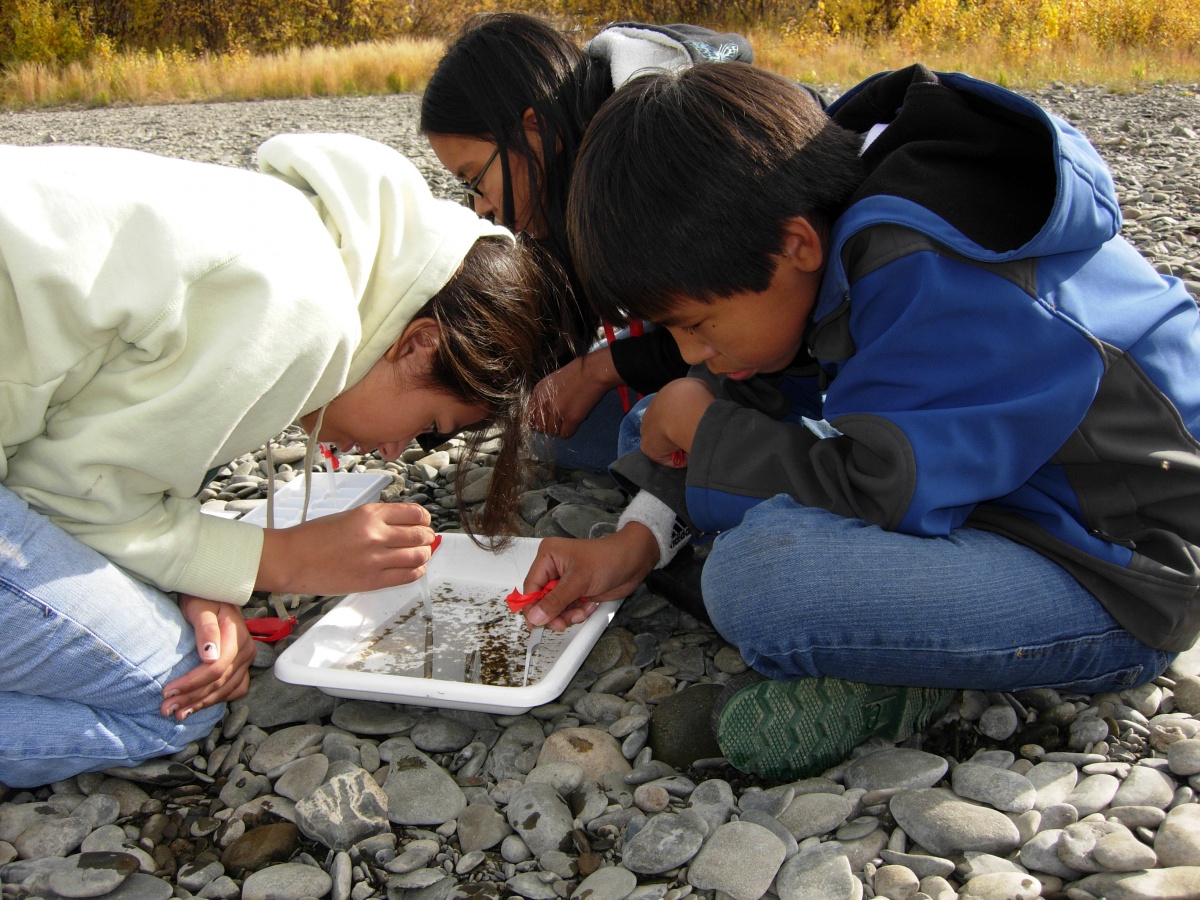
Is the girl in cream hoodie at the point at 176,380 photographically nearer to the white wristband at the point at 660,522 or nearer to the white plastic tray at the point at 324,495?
the white wristband at the point at 660,522

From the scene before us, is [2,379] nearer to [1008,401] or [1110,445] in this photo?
[1008,401]

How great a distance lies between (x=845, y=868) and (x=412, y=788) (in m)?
0.57

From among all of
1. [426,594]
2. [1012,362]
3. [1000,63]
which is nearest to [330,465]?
[426,594]

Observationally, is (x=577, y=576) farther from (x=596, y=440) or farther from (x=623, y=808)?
(x=596, y=440)

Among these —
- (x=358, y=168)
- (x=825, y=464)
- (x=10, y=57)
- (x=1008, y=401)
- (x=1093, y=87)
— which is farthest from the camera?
(x=10, y=57)

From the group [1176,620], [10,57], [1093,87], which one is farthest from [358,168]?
[10,57]

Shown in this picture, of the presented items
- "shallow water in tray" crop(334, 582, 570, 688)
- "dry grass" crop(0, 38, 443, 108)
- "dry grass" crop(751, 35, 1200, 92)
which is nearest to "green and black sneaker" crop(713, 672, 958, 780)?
"shallow water in tray" crop(334, 582, 570, 688)

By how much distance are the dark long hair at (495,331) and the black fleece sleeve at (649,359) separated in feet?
1.38

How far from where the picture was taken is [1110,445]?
1350 millimetres

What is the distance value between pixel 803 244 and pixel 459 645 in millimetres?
847

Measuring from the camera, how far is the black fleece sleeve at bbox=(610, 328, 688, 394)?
2.19 metres

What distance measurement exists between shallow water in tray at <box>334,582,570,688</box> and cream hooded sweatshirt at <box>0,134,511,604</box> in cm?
27

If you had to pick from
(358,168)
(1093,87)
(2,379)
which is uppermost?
(358,168)

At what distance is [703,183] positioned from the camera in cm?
145
